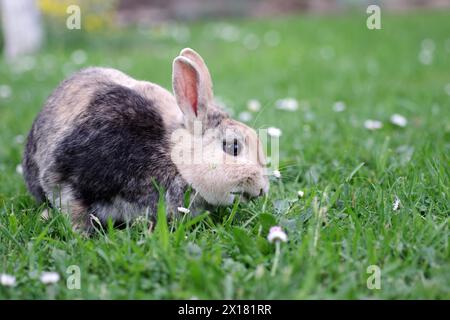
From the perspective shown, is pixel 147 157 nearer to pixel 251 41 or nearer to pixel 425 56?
pixel 425 56

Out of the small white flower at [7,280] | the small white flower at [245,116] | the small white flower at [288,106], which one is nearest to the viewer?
the small white flower at [7,280]

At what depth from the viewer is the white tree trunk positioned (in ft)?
30.8

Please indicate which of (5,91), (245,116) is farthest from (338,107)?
(5,91)

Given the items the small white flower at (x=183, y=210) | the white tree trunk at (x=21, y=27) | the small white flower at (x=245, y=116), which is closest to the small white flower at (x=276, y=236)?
the small white flower at (x=183, y=210)

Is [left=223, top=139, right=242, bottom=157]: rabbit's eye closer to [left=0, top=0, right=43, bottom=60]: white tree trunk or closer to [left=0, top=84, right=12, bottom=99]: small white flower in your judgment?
[left=0, top=84, right=12, bottom=99]: small white flower

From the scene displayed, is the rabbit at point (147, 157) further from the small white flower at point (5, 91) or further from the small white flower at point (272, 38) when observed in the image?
the small white flower at point (272, 38)

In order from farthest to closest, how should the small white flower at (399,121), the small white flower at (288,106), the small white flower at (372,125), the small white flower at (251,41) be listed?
1. the small white flower at (251,41)
2. the small white flower at (288,106)
3. the small white flower at (399,121)
4. the small white flower at (372,125)

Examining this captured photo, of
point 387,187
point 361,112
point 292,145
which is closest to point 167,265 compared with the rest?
point 387,187

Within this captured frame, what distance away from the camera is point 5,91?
21.6ft

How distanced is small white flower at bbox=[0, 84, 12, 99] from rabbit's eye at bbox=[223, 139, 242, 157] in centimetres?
428

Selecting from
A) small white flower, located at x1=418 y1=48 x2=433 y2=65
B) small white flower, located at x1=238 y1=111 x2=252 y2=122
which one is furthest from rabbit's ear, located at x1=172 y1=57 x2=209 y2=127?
small white flower, located at x1=418 y1=48 x2=433 y2=65

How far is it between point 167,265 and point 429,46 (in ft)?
24.5

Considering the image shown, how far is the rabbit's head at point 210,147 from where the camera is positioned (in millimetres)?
2822

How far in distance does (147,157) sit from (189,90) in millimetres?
428
